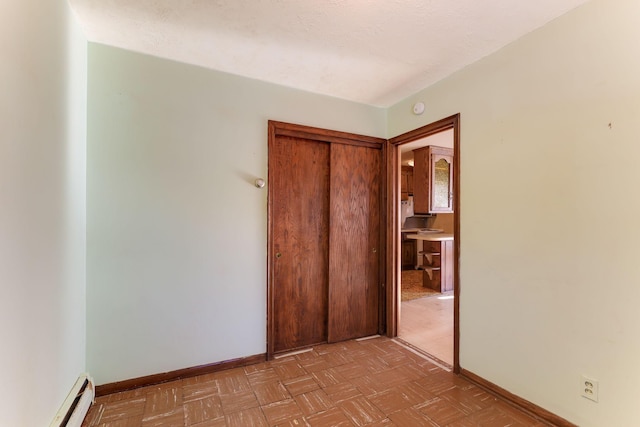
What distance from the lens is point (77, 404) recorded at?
5.44 ft

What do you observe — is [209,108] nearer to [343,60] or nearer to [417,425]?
[343,60]

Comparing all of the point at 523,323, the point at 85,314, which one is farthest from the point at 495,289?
the point at 85,314

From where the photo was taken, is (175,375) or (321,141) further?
(321,141)

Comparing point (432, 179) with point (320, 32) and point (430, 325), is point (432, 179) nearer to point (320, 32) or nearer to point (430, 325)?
point (430, 325)

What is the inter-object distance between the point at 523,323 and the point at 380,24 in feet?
6.72

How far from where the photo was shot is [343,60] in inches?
85.0

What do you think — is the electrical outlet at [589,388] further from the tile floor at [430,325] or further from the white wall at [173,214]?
A: the white wall at [173,214]

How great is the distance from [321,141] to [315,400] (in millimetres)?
2115

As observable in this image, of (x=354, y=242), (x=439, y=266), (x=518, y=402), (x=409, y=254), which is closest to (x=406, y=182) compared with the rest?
(x=409, y=254)

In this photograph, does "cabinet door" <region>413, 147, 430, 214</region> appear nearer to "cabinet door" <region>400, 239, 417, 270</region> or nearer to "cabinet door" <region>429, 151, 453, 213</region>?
"cabinet door" <region>429, 151, 453, 213</region>

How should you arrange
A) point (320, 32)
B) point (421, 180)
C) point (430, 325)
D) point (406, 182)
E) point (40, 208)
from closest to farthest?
1. point (40, 208)
2. point (320, 32)
3. point (430, 325)
4. point (421, 180)
5. point (406, 182)

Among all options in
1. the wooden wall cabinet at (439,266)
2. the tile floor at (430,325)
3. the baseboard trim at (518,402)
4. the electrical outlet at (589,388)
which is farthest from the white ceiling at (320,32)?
the wooden wall cabinet at (439,266)

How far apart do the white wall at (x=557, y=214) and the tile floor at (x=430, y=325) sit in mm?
538

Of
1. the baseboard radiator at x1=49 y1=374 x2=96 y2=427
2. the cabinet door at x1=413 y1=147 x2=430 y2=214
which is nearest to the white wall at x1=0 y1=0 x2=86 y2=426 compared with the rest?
the baseboard radiator at x1=49 y1=374 x2=96 y2=427
